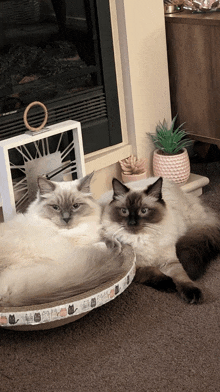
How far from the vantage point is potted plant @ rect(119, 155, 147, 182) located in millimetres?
2576

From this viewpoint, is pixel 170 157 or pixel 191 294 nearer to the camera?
pixel 191 294

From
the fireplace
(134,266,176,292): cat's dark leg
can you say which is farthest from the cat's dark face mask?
the fireplace

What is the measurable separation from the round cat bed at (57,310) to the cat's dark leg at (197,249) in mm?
320

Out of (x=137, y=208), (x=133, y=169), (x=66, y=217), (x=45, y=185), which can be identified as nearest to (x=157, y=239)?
(x=137, y=208)

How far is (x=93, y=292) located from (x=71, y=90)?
1.12 m

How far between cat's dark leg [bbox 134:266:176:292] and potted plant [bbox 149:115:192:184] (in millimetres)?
792

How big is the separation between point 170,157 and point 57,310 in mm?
1186

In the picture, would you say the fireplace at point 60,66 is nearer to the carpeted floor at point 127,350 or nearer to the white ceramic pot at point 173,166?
the white ceramic pot at point 173,166

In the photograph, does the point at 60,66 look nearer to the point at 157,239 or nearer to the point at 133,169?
the point at 133,169

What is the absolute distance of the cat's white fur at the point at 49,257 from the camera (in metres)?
1.65

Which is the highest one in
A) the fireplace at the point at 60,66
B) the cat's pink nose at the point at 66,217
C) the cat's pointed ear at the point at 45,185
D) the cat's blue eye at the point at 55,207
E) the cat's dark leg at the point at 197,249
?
the fireplace at the point at 60,66

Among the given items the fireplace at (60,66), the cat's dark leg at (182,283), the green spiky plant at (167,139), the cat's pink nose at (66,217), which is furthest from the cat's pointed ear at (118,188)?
the green spiky plant at (167,139)

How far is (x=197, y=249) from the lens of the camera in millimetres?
1988

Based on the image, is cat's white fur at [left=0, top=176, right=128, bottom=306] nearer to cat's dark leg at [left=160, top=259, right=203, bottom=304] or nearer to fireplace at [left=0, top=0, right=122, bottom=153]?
cat's dark leg at [left=160, top=259, right=203, bottom=304]
